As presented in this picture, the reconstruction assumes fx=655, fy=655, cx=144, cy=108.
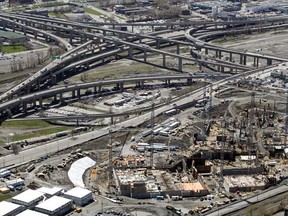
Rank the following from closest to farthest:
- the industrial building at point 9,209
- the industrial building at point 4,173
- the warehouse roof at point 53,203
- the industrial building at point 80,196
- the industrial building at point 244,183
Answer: the industrial building at point 9,209 < the warehouse roof at point 53,203 < the industrial building at point 80,196 < the industrial building at point 244,183 < the industrial building at point 4,173

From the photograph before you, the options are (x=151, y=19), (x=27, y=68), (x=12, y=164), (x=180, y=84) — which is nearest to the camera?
(x=12, y=164)

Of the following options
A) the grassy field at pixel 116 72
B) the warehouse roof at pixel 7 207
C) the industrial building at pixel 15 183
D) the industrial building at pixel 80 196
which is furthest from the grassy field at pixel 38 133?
the grassy field at pixel 116 72

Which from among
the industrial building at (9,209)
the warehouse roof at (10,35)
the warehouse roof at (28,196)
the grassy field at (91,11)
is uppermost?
the grassy field at (91,11)

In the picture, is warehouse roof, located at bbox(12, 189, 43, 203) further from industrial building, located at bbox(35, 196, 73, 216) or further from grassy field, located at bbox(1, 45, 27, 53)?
grassy field, located at bbox(1, 45, 27, 53)

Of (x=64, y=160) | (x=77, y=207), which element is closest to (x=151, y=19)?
(x=64, y=160)

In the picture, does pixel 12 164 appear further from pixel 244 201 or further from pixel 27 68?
pixel 27 68

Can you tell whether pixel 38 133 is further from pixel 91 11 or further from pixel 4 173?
pixel 91 11

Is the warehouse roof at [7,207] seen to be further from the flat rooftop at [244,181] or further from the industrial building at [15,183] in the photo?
the flat rooftop at [244,181]
